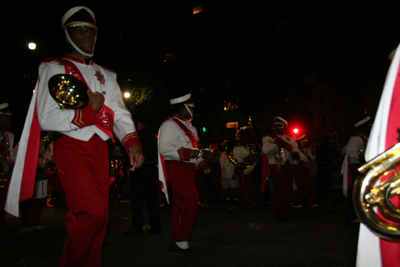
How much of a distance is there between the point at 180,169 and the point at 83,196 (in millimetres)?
2554

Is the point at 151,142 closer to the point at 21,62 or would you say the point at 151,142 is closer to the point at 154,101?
the point at 154,101

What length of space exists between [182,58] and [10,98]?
49.1 ft

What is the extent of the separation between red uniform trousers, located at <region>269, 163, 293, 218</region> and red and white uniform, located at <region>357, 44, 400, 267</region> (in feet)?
18.4

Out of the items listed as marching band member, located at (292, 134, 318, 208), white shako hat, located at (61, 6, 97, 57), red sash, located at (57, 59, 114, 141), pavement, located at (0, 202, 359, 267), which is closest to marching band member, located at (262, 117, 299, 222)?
pavement, located at (0, 202, 359, 267)

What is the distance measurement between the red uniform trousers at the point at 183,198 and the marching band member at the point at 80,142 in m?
1.96

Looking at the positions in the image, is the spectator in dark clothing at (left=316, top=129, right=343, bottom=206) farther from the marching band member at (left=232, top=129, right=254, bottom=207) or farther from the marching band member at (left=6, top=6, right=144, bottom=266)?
the marching band member at (left=6, top=6, right=144, bottom=266)

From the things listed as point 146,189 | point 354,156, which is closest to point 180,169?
point 146,189

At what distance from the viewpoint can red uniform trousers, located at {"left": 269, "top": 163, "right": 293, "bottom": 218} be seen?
750 centimetres

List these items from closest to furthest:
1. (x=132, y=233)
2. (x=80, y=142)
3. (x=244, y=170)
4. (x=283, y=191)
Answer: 1. (x=80, y=142)
2. (x=132, y=233)
3. (x=283, y=191)
4. (x=244, y=170)

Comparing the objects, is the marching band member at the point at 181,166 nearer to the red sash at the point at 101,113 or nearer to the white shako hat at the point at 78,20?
the red sash at the point at 101,113

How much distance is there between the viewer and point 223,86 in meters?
21.4

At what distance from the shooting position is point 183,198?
494 centimetres

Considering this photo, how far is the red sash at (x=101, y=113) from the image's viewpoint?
297 centimetres

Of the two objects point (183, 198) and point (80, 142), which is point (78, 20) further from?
point (183, 198)
